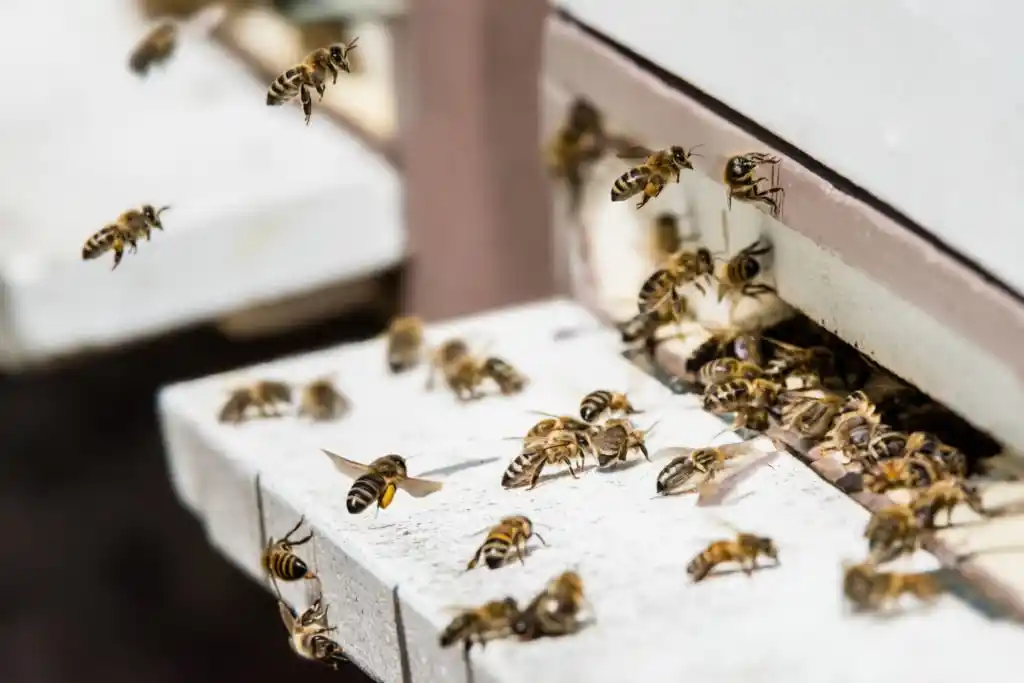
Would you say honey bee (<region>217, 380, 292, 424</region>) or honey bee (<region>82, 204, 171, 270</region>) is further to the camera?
honey bee (<region>82, 204, 171, 270</region>)

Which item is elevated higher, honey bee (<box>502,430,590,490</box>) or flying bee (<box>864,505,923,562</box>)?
flying bee (<box>864,505,923,562</box>)

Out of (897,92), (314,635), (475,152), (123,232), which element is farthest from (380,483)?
(475,152)

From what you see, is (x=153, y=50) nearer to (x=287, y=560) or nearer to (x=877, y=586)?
(x=287, y=560)

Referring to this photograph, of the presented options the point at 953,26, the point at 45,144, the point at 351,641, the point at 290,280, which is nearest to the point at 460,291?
the point at 290,280

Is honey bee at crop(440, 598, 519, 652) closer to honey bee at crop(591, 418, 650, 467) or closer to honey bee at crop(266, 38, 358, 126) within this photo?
honey bee at crop(591, 418, 650, 467)

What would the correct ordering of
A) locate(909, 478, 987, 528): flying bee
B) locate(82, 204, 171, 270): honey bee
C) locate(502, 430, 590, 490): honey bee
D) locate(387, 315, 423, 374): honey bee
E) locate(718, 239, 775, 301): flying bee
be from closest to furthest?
locate(909, 478, 987, 528): flying bee
locate(502, 430, 590, 490): honey bee
locate(718, 239, 775, 301): flying bee
locate(387, 315, 423, 374): honey bee
locate(82, 204, 171, 270): honey bee

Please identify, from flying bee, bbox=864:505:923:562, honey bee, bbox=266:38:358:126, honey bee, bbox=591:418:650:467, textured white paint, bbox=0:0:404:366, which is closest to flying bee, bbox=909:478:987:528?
flying bee, bbox=864:505:923:562
